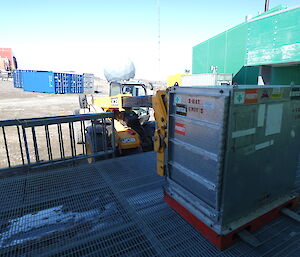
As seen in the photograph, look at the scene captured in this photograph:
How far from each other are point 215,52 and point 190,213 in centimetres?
2018

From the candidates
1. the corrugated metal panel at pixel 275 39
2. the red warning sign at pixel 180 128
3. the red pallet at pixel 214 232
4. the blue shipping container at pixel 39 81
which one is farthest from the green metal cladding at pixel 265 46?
the blue shipping container at pixel 39 81

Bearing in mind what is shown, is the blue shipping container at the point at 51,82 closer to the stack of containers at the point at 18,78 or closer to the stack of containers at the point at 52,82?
the stack of containers at the point at 52,82

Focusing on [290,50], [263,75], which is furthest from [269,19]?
[263,75]

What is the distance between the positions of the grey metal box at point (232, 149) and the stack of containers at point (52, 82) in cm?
3291

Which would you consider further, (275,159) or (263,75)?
(263,75)

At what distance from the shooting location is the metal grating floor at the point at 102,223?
8.19 feet

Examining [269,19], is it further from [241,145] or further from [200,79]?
[241,145]

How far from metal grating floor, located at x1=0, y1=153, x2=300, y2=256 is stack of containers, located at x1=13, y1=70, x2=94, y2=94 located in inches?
1237

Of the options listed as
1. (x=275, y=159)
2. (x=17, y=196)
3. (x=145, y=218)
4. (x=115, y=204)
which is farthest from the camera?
(x=17, y=196)

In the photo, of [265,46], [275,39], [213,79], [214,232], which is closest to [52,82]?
[213,79]

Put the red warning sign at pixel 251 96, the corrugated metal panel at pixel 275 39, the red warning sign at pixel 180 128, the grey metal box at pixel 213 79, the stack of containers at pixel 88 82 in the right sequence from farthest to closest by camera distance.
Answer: the stack of containers at pixel 88 82, the grey metal box at pixel 213 79, the corrugated metal panel at pixel 275 39, the red warning sign at pixel 180 128, the red warning sign at pixel 251 96

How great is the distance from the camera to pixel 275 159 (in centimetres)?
279

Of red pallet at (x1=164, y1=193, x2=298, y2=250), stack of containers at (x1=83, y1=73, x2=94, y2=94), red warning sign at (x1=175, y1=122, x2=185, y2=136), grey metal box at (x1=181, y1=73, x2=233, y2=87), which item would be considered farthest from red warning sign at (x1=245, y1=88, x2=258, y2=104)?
stack of containers at (x1=83, y1=73, x2=94, y2=94)

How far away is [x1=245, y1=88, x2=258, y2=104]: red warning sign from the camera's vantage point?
2270 millimetres
